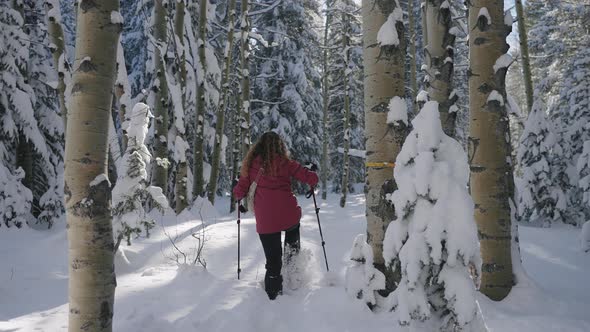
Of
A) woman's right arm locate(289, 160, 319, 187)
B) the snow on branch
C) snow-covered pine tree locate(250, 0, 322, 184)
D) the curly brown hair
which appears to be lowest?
woman's right arm locate(289, 160, 319, 187)

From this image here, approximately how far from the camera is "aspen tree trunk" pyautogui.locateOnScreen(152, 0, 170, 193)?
10555 millimetres

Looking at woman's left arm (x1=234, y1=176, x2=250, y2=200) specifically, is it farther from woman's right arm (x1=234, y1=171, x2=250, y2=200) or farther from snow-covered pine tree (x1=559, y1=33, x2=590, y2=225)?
snow-covered pine tree (x1=559, y1=33, x2=590, y2=225)

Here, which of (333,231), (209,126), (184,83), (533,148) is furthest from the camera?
(209,126)

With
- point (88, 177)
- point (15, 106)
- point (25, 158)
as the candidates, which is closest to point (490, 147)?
point (88, 177)

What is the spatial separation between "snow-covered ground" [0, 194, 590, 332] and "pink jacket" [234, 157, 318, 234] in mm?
636

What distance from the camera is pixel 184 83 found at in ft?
41.4

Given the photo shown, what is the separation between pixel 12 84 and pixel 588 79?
1941 centimetres

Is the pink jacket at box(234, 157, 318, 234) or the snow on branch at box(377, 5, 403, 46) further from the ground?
the snow on branch at box(377, 5, 403, 46)

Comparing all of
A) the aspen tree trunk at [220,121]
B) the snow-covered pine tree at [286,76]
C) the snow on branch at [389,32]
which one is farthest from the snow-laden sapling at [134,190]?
the snow-covered pine tree at [286,76]

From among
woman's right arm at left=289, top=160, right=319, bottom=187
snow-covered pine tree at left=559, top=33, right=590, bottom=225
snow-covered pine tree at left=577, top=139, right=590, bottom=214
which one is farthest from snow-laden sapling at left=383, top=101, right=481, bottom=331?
snow-covered pine tree at left=559, top=33, right=590, bottom=225

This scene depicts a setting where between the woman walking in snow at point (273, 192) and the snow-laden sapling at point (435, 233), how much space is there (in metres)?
2.27

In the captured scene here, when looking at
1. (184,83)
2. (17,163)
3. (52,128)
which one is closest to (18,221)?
(17,163)

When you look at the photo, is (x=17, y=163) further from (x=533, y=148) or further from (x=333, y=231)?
(x=533, y=148)

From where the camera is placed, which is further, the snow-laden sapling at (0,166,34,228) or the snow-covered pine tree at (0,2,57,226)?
the snow-covered pine tree at (0,2,57,226)
